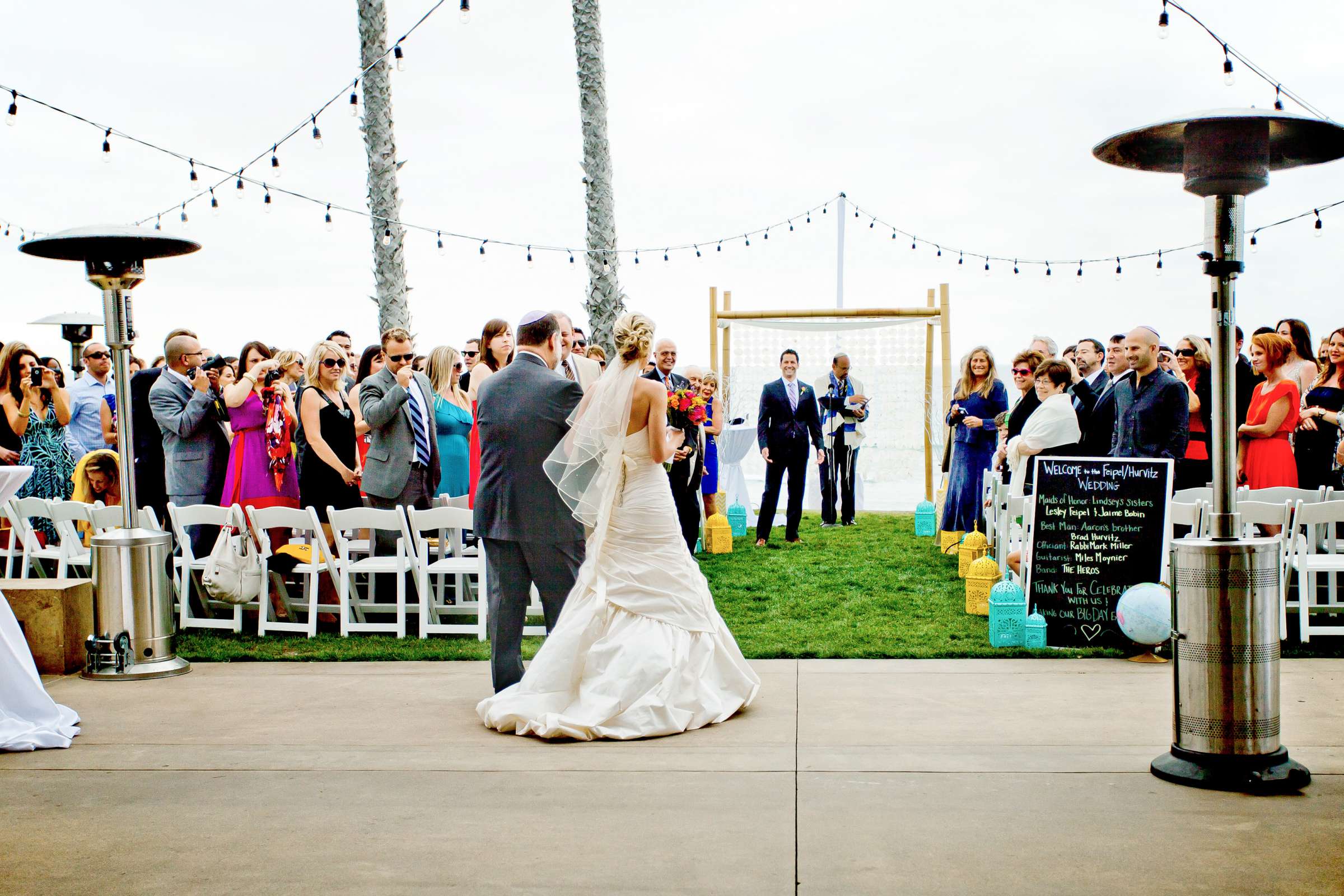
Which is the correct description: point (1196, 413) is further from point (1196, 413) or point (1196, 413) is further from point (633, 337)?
point (633, 337)

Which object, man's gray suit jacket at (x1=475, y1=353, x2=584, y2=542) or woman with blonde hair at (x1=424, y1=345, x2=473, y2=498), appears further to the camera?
woman with blonde hair at (x1=424, y1=345, x2=473, y2=498)

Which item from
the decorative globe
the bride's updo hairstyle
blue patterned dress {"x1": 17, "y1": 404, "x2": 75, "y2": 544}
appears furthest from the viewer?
blue patterned dress {"x1": 17, "y1": 404, "x2": 75, "y2": 544}

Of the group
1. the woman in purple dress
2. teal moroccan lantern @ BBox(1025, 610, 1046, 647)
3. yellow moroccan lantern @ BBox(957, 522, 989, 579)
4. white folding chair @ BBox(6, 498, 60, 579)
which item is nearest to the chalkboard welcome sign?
teal moroccan lantern @ BBox(1025, 610, 1046, 647)

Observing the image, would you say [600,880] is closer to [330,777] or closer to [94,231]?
[330,777]

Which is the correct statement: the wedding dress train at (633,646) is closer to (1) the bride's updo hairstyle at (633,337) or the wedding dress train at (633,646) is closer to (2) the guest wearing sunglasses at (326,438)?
(1) the bride's updo hairstyle at (633,337)

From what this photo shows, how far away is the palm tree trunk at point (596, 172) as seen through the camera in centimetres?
1394

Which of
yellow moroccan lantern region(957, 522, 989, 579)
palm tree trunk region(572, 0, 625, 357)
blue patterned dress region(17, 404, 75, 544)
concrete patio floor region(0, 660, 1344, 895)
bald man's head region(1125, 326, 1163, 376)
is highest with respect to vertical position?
palm tree trunk region(572, 0, 625, 357)

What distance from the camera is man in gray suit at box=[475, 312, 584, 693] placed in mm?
5480

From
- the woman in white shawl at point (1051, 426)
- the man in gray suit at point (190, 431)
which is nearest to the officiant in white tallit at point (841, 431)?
the woman in white shawl at point (1051, 426)

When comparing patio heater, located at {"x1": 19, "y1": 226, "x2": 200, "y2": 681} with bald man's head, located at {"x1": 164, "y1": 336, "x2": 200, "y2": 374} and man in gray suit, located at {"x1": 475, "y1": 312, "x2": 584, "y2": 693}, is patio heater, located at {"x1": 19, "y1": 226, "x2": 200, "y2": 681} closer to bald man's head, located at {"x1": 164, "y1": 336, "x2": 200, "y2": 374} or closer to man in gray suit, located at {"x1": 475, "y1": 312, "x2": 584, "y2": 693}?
bald man's head, located at {"x1": 164, "y1": 336, "x2": 200, "y2": 374}

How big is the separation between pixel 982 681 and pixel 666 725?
1.88 meters

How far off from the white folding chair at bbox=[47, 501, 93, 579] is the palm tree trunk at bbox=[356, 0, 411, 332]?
5.72 metres

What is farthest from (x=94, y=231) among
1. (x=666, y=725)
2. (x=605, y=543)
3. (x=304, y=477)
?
(x=666, y=725)

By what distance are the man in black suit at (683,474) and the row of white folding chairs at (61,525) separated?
452cm
